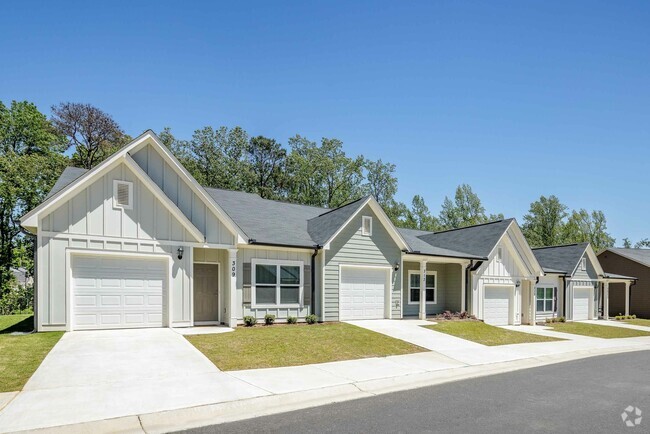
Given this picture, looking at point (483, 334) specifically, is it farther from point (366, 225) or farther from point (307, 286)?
point (307, 286)

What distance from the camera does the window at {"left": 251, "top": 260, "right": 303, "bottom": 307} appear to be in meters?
17.1

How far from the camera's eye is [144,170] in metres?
15.1

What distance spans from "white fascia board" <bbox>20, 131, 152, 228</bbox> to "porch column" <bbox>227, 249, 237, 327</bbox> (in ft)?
15.8

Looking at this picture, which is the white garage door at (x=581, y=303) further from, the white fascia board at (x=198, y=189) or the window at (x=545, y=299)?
the white fascia board at (x=198, y=189)

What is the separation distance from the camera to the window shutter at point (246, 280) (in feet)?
55.0

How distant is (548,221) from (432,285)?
4161cm

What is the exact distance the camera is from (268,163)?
4828 cm

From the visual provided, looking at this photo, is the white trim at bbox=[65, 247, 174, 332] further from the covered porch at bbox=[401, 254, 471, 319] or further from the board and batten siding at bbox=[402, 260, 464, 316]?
the board and batten siding at bbox=[402, 260, 464, 316]

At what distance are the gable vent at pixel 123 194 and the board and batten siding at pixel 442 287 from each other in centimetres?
1314

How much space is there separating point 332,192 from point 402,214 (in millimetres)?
11857

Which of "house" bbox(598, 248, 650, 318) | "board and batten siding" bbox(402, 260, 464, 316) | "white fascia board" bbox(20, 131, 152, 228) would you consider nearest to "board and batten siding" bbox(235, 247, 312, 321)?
"white fascia board" bbox(20, 131, 152, 228)

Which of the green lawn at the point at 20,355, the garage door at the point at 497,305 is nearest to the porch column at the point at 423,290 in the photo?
the garage door at the point at 497,305

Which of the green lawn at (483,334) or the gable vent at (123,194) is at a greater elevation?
the gable vent at (123,194)

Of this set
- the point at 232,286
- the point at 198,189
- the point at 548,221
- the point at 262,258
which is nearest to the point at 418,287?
the point at 262,258
